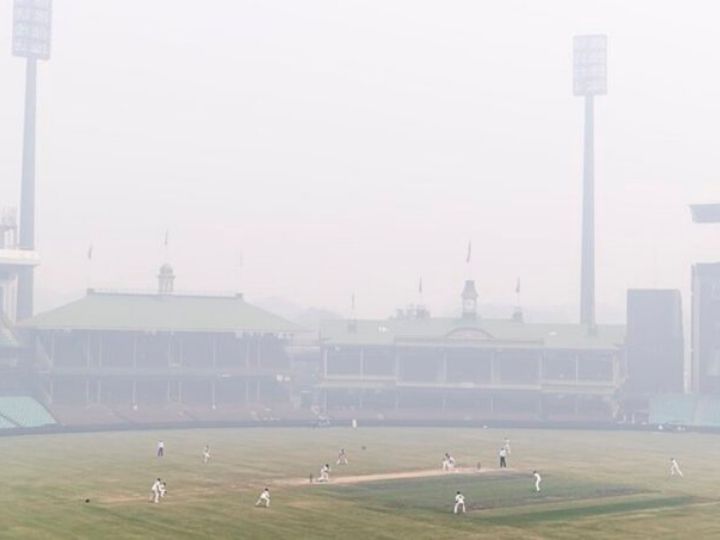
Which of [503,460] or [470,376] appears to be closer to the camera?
[503,460]

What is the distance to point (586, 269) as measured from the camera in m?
180

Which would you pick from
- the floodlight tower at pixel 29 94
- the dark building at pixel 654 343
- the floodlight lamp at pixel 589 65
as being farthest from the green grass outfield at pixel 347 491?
the floodlight lamp at pixel 589 65

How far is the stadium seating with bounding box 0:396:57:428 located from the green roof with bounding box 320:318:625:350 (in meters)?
39.0

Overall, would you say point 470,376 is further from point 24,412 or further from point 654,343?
point 24,412

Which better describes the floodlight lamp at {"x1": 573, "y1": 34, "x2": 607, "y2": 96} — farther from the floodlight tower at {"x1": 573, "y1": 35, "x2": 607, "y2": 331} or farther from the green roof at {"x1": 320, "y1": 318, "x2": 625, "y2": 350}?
the green roof at {"x1": 320, "y1": 318, "x2": 625, "y2": 350}

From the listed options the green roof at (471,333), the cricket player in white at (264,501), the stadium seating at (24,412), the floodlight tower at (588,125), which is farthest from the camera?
the floodlight tower at (588,125)

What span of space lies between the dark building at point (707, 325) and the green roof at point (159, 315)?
53123mm

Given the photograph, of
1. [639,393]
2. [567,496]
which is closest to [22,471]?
[567,496]

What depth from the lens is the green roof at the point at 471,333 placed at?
13950 centimetres

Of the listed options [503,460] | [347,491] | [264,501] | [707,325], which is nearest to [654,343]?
[707,325]

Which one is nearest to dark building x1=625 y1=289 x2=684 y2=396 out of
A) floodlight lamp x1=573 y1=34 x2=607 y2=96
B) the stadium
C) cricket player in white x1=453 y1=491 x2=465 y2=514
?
the stadium

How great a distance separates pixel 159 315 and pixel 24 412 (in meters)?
25.1

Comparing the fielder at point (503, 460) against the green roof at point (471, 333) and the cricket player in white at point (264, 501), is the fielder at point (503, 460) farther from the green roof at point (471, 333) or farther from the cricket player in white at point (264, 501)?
the green roof at point (471, 333)

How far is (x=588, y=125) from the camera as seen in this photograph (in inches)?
7298
